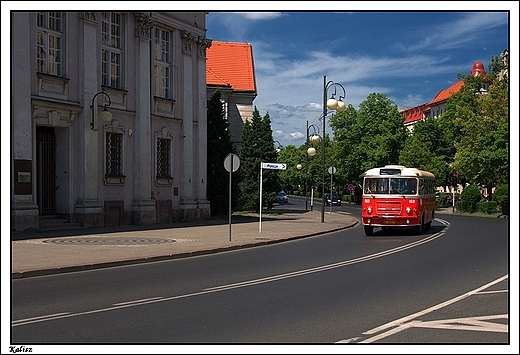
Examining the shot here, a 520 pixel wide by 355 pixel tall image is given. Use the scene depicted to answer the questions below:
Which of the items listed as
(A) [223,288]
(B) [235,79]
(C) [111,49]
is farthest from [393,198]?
(B) [235,79]

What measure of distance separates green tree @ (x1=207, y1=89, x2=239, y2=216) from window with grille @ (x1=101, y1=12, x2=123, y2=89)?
41.2ft

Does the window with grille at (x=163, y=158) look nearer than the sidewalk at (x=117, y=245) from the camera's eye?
No

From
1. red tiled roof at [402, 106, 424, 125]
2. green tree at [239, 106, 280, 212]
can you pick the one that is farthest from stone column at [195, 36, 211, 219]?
red tiled roof at [402, 106, 424, 125]

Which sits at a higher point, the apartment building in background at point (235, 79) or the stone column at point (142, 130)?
the apartment building in background at point (235, 79)

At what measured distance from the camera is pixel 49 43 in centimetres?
2511

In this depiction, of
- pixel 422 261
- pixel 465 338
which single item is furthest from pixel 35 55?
pixel 465 338

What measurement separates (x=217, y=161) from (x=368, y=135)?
42277mm

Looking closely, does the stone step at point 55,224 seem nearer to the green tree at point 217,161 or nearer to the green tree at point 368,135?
the green tree at point 217,161

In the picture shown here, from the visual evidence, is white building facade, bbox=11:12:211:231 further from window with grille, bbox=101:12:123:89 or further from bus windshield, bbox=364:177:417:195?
bus windshield, bbox=364:177:417:195

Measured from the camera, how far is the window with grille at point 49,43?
24625mm

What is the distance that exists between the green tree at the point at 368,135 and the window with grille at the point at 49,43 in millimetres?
54921

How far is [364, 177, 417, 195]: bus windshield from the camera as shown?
81.4ft

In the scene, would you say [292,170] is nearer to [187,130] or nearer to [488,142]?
[488,142]

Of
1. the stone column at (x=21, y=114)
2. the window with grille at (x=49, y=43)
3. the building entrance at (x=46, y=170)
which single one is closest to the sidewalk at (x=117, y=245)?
the stone column at (x=21, y=114)
